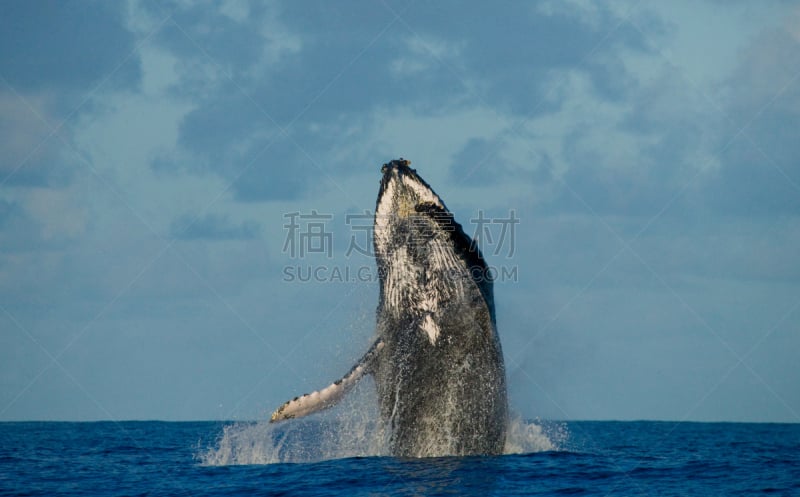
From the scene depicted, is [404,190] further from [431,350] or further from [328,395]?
[328,395]

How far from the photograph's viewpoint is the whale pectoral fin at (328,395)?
14.7 metres

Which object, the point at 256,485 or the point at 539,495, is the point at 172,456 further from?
the point at 539,495

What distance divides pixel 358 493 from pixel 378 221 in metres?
4.22

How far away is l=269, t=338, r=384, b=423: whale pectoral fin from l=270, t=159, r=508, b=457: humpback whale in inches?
0.6

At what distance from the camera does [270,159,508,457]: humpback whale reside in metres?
14.6

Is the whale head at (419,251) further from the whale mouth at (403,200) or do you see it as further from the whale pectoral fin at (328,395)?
the whale pectoral fin at (328,395)

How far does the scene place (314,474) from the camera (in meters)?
15.4

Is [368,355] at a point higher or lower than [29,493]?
higher

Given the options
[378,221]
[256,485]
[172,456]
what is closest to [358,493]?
[256,485]

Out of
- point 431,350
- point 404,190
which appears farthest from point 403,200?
point 431,350

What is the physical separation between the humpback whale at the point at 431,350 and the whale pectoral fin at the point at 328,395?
2 centimetres

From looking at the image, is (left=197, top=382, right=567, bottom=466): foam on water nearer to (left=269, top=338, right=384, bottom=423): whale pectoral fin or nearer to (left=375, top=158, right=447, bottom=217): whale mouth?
(left=269, top=338, right=384, bottom=423): whale pectoral fin

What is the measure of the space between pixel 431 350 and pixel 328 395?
184cm

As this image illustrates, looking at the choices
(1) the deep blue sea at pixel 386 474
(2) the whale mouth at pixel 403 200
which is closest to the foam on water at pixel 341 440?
(1) the deep blue sea at pixel 386 474
